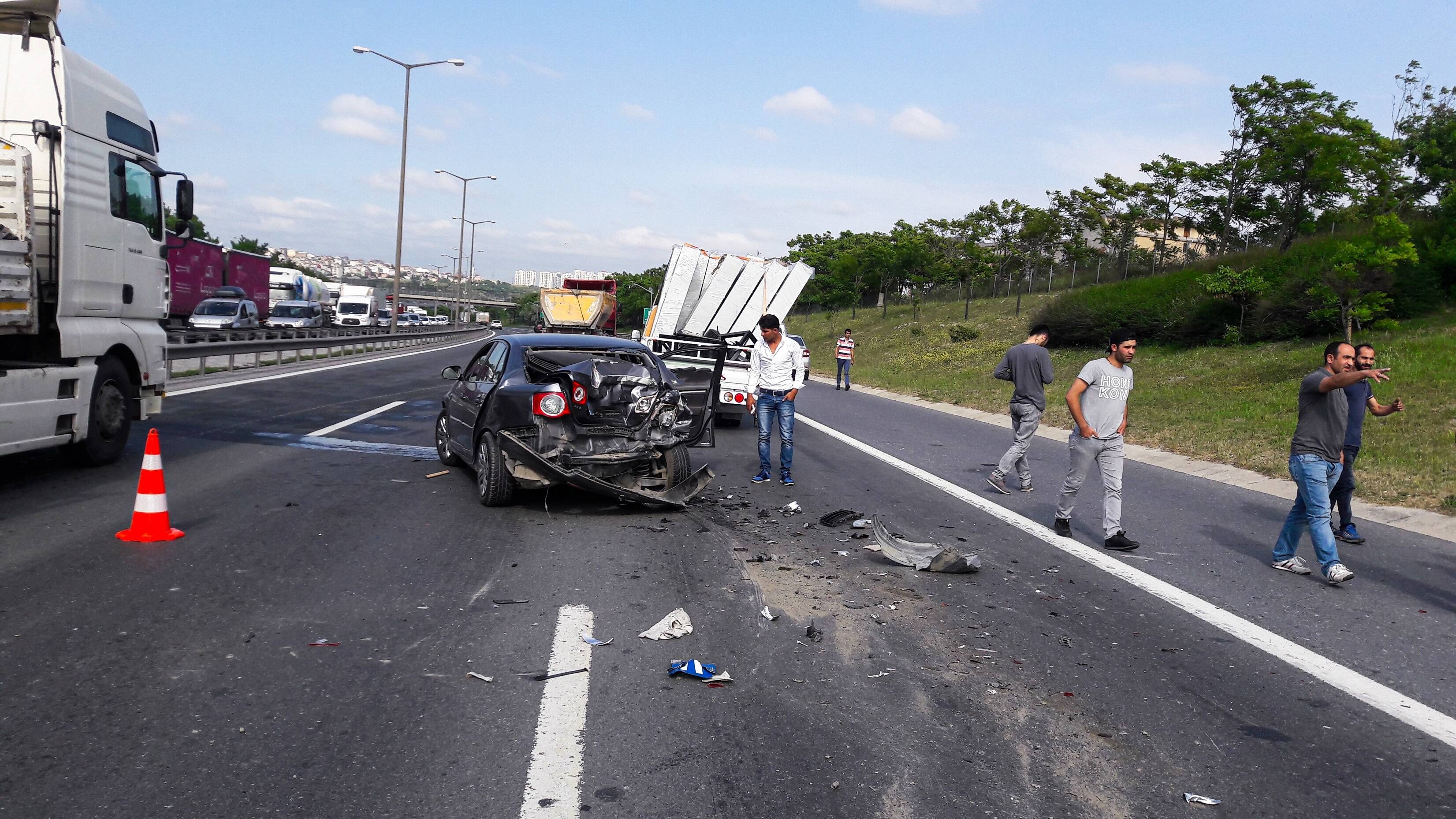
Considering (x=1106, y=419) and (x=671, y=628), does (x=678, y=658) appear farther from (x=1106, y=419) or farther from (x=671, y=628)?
(x=1106, y=419)

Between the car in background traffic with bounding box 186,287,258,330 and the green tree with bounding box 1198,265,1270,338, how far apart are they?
30688mm

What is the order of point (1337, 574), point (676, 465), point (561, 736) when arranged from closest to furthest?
1. point (561, 736)
2. point (1337, 574)
3. point (676, 465)

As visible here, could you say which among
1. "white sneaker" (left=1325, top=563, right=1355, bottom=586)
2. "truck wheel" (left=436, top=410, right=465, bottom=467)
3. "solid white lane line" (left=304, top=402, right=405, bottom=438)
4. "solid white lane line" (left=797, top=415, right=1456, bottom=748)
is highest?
"white sneaker" (left=1325, top=563, right=1355, bottom=586)

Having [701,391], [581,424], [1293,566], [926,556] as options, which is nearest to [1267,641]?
[1293,566]

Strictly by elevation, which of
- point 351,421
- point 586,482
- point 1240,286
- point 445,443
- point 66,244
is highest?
point 1240,286

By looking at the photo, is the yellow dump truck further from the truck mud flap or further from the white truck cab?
the truck mud flap

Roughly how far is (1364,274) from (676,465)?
19.9m

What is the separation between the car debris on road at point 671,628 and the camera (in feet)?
17.1

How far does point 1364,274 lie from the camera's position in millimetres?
21953

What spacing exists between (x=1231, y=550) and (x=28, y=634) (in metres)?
8.16

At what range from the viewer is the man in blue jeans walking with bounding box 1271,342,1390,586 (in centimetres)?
689

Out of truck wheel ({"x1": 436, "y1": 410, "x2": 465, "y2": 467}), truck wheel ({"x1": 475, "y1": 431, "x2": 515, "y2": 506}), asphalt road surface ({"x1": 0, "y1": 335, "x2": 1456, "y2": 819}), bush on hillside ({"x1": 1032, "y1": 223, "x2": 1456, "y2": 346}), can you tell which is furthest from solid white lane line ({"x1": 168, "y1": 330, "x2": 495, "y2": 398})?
bush on hillside ({"x1": 1032, "y1": 223, "x2": 1456, "y2": 346})

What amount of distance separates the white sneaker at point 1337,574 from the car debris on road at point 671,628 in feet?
15.1

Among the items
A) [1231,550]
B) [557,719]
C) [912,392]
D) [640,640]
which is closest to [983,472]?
[1231,550]
